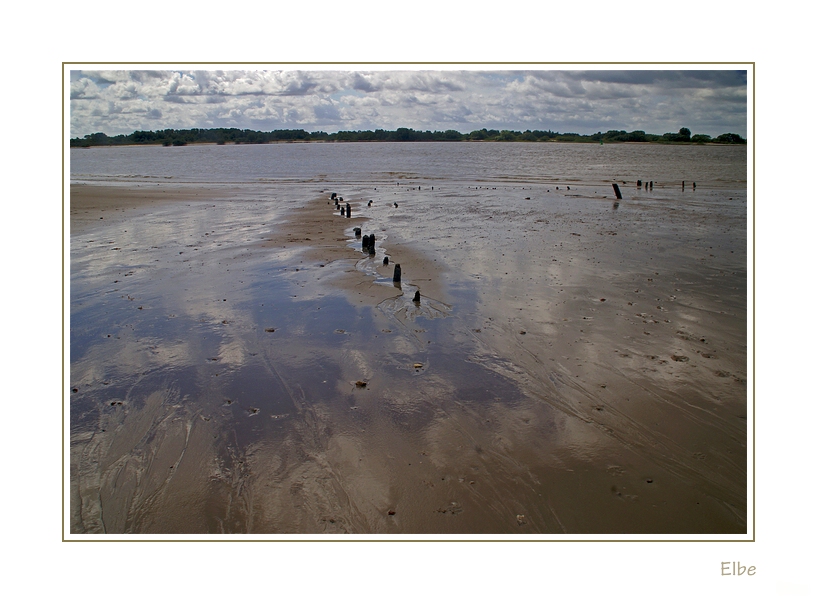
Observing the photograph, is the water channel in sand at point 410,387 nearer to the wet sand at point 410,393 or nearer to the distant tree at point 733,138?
the wet sand at point 410,393

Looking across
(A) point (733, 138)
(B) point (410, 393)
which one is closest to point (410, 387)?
(B) point (410, 393)

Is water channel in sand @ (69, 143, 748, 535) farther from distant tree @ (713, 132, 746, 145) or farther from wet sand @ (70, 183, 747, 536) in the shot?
distant tree @ (713, 132, 746, 145)

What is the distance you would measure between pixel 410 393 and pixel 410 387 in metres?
0.15

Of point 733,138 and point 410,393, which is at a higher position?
point 733,138

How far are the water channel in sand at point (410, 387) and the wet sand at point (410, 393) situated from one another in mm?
28

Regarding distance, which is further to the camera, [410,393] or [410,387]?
[410,387]

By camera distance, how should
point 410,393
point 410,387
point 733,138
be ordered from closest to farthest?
point 410,393 → point 410,387 → point 733,138

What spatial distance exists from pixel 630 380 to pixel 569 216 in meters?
14.8

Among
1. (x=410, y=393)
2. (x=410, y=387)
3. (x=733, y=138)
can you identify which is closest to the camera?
(x=410, y=393)

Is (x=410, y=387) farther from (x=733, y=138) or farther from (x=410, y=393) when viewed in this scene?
(x=733, y=138)

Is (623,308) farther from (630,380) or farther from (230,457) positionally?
(230,457)

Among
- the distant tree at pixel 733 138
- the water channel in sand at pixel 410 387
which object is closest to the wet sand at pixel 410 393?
the water channel in sand at pixel 410 387

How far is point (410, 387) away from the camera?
715 cm
